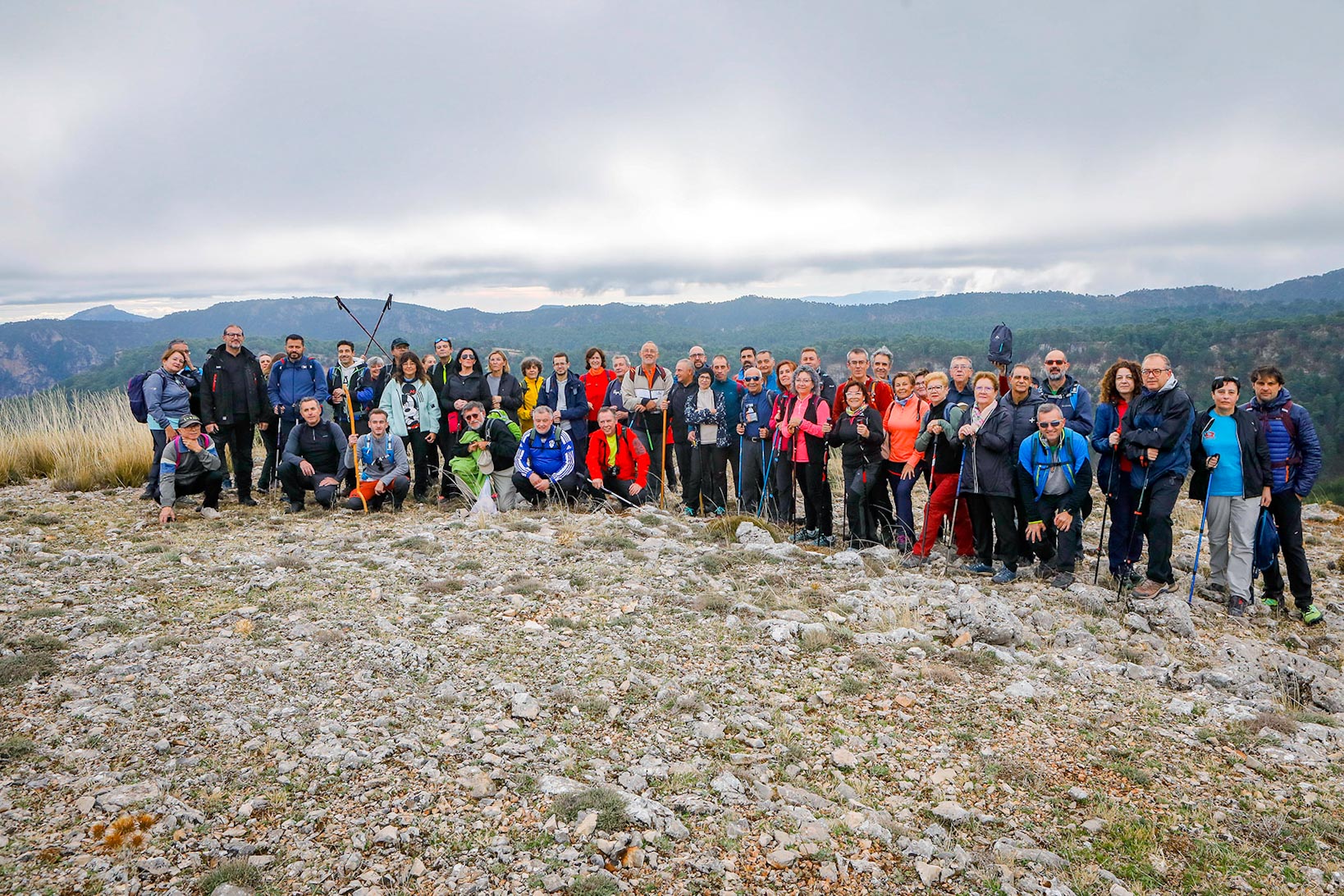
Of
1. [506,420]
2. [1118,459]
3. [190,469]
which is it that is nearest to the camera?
[1118,459]

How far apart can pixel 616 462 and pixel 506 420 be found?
162cm

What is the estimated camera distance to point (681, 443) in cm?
1048

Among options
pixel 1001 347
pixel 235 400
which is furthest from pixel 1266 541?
pixel 235 400

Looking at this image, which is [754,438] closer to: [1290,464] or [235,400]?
[1290,464]

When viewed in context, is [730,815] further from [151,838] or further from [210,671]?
[210,671]

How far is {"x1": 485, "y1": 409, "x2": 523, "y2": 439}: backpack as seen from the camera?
10.2 meters

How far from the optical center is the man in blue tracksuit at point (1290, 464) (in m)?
6.98

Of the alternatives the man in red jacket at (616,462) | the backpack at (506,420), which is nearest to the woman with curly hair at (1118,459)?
the man in red jacket at (616,462)

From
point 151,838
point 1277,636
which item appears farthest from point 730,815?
point 1277,636

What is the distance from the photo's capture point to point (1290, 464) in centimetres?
704

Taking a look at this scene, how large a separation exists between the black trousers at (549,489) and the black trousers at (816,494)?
307 centimetres

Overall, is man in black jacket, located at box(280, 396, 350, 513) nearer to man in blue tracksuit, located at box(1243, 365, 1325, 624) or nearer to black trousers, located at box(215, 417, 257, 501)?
black trousers, located at box(215, 417, 257, 501)

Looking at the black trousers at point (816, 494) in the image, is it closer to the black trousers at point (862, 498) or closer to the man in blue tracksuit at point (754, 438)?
the black trousers at point (862, 498)

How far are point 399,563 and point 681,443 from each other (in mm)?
4392
